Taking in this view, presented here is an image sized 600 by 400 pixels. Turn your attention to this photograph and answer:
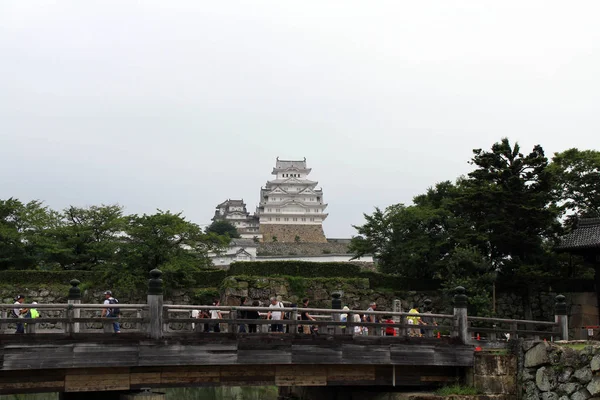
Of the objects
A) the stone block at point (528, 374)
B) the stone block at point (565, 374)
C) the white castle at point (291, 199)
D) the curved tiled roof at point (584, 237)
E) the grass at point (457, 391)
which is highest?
the white castle at point (291, 199)

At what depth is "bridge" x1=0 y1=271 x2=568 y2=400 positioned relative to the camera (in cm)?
1390

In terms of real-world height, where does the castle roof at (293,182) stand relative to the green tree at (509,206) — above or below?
above

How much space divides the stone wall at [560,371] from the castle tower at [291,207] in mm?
72236

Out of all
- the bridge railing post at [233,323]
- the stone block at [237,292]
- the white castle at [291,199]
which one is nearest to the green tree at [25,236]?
the stone block at [237,292]

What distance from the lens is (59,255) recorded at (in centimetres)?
3872

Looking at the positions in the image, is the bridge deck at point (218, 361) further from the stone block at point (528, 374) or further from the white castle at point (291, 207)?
the white castle at point (291, 207)

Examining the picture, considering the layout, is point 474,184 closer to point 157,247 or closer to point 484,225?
point 484,225

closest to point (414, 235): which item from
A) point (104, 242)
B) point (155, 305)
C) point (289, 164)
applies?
point (104, 242)

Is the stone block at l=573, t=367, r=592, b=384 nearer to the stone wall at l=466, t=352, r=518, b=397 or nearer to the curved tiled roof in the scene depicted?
the stone wall at l=466, t=352, r=518, b=397

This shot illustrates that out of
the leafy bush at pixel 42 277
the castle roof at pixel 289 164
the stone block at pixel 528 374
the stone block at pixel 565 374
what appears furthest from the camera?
the castle roof at pixel 289 164

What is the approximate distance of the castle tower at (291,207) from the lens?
9162 cm

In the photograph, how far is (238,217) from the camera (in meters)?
106

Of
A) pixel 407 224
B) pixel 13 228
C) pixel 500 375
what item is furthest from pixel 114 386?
pixel 13 228

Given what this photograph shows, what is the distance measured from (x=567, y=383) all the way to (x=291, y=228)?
7636cm
